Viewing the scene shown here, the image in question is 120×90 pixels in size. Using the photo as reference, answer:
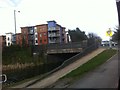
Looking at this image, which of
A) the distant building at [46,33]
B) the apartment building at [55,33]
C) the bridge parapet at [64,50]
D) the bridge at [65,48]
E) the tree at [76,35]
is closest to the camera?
the bridge at [65,48]

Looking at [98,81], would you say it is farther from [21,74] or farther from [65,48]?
[65,48]

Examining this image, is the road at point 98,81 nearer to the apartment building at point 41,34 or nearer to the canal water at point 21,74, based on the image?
the canal water at point 21,74

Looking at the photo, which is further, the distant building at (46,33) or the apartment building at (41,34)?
the apartment building at (41,34)

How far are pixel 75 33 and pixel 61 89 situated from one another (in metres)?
92.1

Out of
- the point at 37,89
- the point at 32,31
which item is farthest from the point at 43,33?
the point at 37,89

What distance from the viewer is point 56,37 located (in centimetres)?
11212

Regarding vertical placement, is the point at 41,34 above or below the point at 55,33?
below

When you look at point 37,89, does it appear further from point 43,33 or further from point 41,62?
point 43,33

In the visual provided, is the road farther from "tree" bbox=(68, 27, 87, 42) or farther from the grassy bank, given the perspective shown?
"tree" bbox=(68, 27, 87, 42)

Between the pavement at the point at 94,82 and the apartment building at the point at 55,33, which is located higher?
the apartment building at the point at 55,33

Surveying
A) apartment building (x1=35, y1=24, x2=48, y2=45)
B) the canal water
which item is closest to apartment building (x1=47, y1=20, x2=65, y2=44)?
apartment building (x1=35, y1=24, x2=48, y2=45)

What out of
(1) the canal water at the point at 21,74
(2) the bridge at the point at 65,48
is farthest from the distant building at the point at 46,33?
(1) the canal water at the point at 21,74

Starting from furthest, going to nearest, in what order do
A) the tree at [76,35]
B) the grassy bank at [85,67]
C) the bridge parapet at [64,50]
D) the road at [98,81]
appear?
the tree at [76,35] < the bridge parapet at [64,50] < the grassy bank at [85,67] < the road at [98,81]

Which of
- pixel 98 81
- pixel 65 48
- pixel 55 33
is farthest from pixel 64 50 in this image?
pixel 55 33
